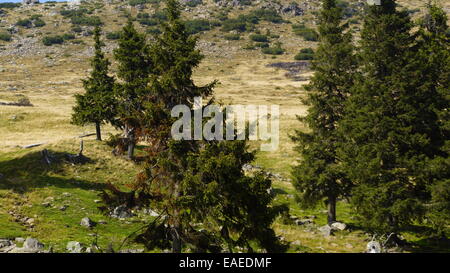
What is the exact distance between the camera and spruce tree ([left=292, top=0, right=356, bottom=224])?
94.6ft

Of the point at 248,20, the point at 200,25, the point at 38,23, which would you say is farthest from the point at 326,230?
the point at 38,23

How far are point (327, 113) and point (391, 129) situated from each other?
7.06 meters

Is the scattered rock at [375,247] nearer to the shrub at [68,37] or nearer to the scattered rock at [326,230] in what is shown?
the scattered rock at [326,230]

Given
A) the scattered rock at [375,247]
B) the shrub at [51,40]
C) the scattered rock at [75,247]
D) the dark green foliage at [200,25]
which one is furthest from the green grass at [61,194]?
the dark green foliage at [200,25]

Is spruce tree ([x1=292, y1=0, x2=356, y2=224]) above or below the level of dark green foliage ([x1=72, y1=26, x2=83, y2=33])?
below

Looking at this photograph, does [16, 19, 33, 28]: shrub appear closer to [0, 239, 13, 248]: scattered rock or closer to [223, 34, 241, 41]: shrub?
[223, 34, 241, 41]: shrub

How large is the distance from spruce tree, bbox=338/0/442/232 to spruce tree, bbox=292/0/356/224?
423 cm

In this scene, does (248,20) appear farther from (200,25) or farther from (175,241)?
(175,241)

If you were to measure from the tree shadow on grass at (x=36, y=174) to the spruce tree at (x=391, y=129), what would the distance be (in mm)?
22238

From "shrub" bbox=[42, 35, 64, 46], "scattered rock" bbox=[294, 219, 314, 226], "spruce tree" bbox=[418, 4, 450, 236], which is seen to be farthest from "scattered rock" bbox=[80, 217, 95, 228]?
"shrub" bbox=[42, 35, 64, 46]

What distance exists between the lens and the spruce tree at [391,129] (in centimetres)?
2236

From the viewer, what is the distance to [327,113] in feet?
96.7

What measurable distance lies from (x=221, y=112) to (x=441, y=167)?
13.8 metres
